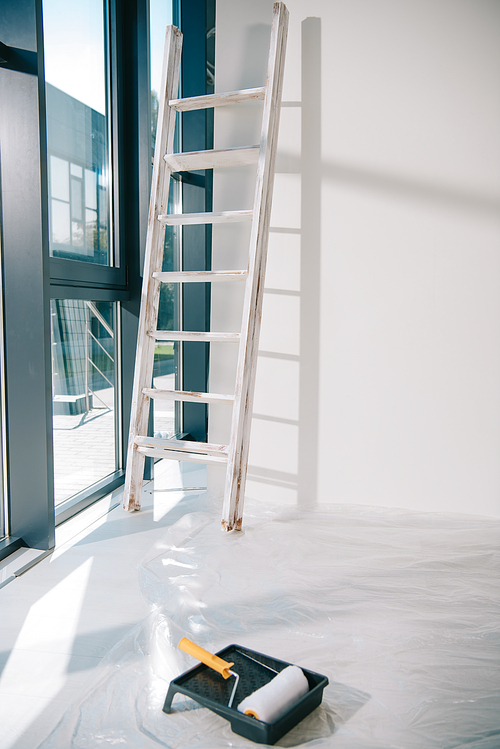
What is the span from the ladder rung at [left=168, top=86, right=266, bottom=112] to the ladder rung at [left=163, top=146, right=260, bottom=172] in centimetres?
22

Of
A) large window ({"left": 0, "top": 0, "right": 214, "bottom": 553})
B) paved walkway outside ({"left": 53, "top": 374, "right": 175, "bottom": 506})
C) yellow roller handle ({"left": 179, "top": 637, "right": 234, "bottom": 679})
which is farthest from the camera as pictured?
paved walkway outside ({"left": 53, "top": 374, "right": 175, "bottom": 506})

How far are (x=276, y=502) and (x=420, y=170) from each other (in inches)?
66.3

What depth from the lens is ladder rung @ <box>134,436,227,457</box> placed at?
2330 millimetres

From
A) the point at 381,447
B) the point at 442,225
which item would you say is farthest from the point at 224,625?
the point at 442,225

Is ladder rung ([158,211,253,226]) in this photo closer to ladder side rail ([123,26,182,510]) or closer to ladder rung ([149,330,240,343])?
ladder side rail ([123,26,182,510])

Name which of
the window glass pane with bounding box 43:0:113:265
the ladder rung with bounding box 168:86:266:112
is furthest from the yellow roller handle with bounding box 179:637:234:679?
the ladder rung with bounding box 168:86:266:112

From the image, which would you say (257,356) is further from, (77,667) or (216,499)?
(77,667)

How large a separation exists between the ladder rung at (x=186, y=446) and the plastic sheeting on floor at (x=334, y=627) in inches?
11.3

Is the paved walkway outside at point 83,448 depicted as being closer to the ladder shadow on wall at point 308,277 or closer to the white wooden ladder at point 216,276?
the white wooden ladder at point 216,276

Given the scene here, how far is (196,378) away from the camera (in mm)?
3836

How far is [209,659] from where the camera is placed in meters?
1.26

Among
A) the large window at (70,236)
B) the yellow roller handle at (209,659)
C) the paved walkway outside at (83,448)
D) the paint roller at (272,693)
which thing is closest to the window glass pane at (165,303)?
the large window at (70,236)

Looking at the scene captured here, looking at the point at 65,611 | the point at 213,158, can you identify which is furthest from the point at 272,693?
the point at 213,158

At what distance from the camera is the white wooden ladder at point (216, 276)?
2289 millimetres
